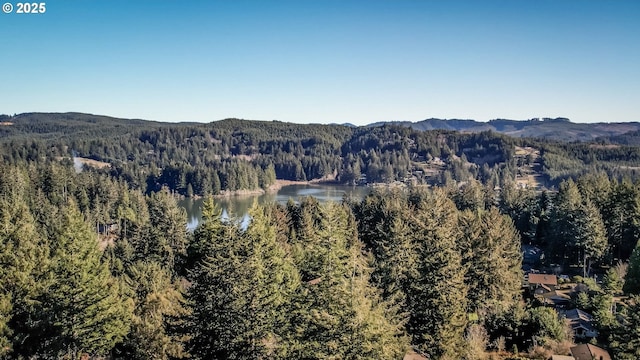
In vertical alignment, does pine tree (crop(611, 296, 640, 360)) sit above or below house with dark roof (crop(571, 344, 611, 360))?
above

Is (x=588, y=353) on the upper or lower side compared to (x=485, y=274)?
lower

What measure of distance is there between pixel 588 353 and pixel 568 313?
43.5 feet

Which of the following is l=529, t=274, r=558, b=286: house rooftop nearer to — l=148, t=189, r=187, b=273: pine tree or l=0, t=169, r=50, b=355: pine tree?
l=148, t=189, r=187, b=273: pine tree

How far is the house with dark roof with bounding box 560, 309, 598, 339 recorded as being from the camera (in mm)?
39750

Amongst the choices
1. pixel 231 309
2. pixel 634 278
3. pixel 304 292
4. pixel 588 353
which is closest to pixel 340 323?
pixel 231 309

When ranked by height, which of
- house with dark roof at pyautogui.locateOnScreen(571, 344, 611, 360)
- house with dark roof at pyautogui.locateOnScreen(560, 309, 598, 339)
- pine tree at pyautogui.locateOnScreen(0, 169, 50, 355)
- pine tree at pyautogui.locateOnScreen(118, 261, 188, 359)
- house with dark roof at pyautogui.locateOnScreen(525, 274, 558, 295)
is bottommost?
house with dark roof at pyautogui.locateOnScreen(525, 274, 558, 295)

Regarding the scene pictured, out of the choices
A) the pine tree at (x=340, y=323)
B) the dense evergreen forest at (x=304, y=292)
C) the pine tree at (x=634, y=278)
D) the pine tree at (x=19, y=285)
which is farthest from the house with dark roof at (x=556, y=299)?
the pine tree at (x=19, y=285)

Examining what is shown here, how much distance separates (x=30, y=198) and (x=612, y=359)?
3423 inches

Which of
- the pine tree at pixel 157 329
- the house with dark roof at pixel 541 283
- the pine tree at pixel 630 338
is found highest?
the pine tree at pixel 157 329

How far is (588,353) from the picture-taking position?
31.6m

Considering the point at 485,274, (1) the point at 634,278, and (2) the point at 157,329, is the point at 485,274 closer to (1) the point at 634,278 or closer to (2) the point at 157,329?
(1) the point at 634,278

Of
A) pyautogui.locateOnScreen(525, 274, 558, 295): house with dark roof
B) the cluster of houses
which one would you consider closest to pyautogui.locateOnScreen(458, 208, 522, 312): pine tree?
the cluster of houses

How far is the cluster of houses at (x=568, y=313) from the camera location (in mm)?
31803

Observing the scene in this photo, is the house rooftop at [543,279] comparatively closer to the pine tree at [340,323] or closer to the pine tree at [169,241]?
the pine tree at [169,241]
